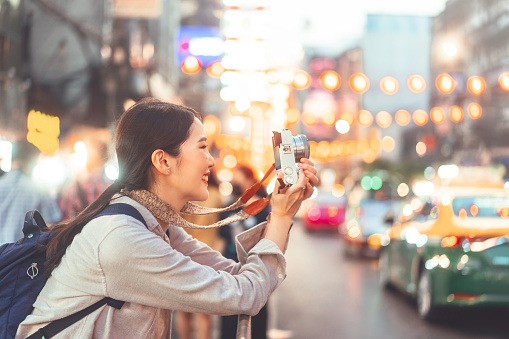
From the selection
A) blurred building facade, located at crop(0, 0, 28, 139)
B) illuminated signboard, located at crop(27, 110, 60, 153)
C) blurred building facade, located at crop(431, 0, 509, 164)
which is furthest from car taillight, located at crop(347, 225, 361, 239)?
blurred building facade, located at crop(431, 0, 509, 164)

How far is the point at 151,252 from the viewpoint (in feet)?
6.53

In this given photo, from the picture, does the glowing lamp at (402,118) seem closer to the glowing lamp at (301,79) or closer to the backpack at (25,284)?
the glowing lamp at (301,79)

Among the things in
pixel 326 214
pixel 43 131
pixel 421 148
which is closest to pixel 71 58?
pixel 43 131

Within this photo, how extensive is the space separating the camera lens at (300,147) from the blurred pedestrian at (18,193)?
4.03m

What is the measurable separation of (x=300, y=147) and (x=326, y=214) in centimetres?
2571

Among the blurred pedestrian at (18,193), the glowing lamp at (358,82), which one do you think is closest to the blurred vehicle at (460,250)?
the blurred pedestrian at (18,193)

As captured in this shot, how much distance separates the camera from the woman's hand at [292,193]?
2.20 meters

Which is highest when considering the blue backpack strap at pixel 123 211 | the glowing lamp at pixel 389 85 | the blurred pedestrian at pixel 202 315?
the glowing lamp at pixel 389 85

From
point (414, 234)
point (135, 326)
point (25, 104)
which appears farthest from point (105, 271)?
point (25, 104)

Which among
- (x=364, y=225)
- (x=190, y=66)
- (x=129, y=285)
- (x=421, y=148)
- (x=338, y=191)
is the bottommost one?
(x=338, y=191)

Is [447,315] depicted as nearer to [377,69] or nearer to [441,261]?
[441,261]

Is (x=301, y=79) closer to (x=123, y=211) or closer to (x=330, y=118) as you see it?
(x=330, y=118)

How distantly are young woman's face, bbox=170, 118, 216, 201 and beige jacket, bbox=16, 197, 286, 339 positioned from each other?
24 cm

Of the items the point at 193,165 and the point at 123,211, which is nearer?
the point at 123,211
